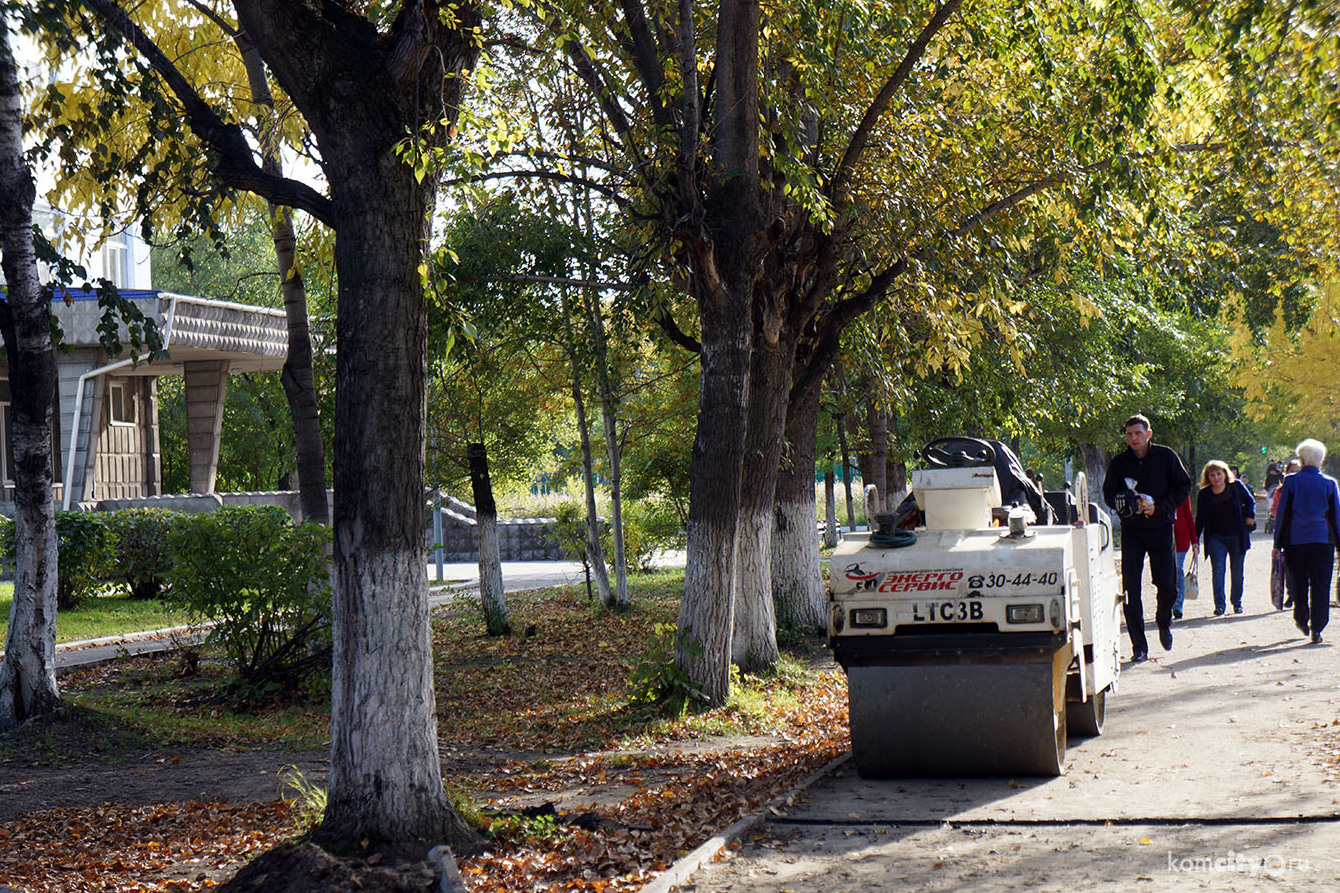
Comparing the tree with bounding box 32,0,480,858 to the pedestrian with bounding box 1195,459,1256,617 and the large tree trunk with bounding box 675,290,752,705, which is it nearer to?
the large tree trunk with bounding box 675,290,752,705

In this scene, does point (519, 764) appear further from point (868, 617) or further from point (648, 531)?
point (648, 531)

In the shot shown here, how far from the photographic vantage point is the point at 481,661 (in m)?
14.9

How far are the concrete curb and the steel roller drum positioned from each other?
599mm

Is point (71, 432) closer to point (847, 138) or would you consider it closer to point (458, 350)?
point (458, 350)

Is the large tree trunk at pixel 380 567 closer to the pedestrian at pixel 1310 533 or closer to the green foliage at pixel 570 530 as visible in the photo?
the pedestrian at pixel 1310 533

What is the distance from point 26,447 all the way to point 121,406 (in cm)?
1977

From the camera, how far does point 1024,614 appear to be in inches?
287

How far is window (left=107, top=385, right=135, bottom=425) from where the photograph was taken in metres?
27.8

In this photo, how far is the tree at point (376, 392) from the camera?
605 centimetres

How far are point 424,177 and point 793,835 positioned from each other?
3874mm

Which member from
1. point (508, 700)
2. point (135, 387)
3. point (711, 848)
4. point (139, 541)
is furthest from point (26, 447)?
point (135, 387)

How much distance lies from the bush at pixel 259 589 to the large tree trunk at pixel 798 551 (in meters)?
5.48

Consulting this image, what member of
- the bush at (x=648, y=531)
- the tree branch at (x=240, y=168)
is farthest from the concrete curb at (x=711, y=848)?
the bush at (x=648, y=531)

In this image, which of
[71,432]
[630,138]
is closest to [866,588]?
[630,138]
